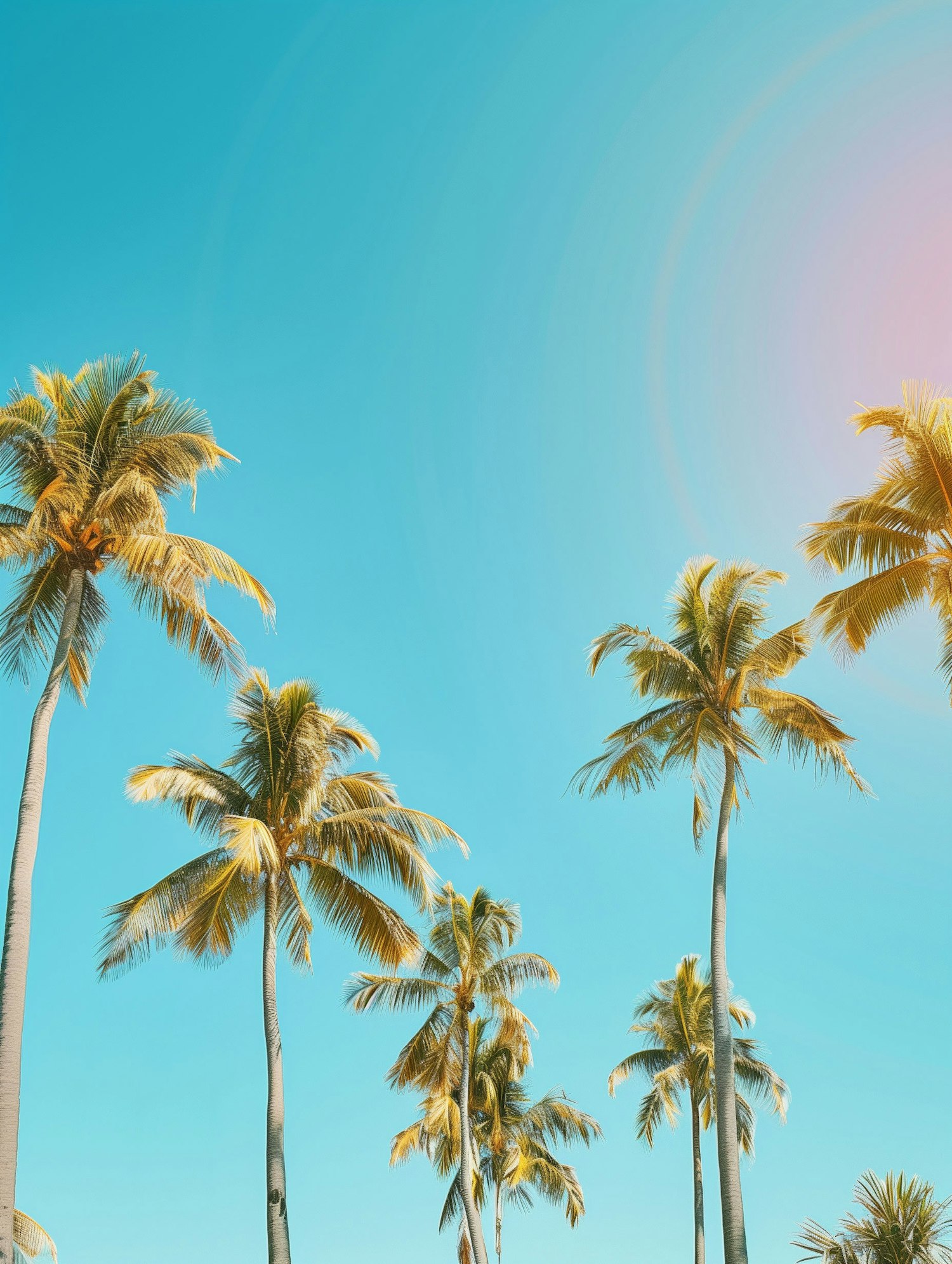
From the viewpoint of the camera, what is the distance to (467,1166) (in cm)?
2506

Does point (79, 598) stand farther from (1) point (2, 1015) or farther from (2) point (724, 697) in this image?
(2) point (724, 697)

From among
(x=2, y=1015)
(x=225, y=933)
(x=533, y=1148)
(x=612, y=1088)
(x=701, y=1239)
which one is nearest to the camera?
(x=2, y=1015)

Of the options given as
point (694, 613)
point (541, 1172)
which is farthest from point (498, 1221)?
point (694, 613)

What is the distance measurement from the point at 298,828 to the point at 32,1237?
11652mm

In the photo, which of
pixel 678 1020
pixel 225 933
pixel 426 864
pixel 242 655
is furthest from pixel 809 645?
pixel 678 1020

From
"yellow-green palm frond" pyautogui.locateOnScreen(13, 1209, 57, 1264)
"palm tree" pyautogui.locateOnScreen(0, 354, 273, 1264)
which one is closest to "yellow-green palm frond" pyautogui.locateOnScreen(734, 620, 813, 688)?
"palm tree" pyautogui.locateOnScreen(0, 354, 273, 1264)

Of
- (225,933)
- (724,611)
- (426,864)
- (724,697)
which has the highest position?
(724,611)

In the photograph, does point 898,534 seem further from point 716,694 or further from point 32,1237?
point 32,1237

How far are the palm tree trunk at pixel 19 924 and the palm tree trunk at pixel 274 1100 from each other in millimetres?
5345

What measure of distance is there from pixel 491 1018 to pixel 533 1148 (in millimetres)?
6690

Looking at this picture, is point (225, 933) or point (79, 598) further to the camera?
point (225, 933)

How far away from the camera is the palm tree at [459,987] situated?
26141mm

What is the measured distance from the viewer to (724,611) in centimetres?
2100

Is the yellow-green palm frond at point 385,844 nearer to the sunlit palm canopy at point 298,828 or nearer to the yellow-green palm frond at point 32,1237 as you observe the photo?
the sunlit palm canopy at point 298,828
